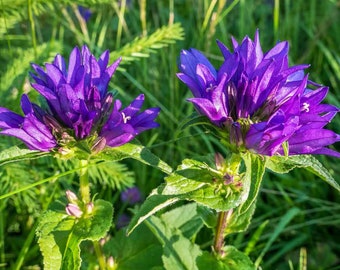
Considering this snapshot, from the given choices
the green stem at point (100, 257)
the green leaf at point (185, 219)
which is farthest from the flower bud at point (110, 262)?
the green leaf at point (185, 219)

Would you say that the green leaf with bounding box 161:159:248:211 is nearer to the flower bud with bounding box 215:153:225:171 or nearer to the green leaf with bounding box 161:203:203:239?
the flower bud with bounding box 215:153:225:171

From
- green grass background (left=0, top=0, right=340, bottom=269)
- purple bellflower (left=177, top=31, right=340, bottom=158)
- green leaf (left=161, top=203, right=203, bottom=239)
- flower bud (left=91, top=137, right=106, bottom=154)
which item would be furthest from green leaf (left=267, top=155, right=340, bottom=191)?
green leaf (left=161, top=203, right=203, bottom=239)

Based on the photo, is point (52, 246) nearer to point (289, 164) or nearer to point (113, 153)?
point (113, 153)

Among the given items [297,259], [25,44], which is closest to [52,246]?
[297,259]

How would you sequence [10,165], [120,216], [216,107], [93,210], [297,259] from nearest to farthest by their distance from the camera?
1. [216,107]
2. [93,210]
3. [10,165]
4. [297,259]
5. [120,216]

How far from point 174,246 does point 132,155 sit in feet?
1.14

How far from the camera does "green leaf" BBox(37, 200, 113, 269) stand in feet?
3.31

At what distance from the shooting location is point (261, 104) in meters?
0.98

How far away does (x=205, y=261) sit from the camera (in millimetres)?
1146

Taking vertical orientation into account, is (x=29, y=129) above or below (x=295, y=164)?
above

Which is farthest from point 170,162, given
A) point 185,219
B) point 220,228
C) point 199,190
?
point 199,190

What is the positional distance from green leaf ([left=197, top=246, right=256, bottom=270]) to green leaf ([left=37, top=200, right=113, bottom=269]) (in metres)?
0.22

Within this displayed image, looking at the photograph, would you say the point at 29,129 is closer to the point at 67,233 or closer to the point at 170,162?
the point at 67,233

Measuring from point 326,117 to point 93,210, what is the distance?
1.59 ft
